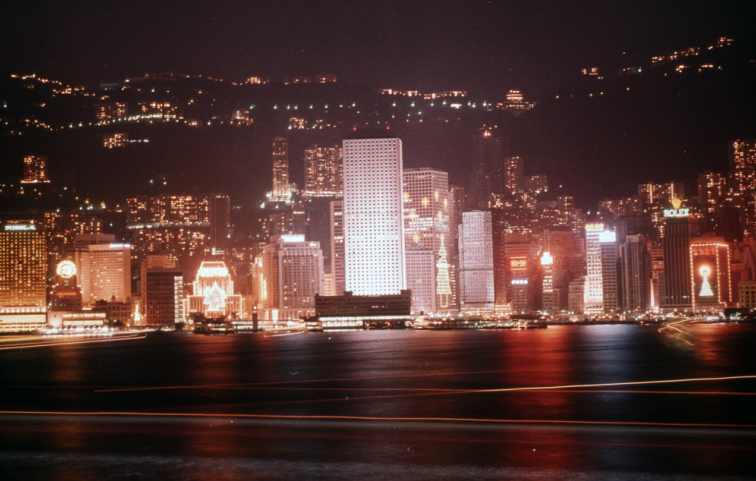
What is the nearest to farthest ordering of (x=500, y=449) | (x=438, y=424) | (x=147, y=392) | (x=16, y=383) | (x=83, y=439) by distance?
A: (x=500, y=449)
(x=83, y=439)
(x=438, y=424)
(x=147, y=392)
(x=16, y=383)

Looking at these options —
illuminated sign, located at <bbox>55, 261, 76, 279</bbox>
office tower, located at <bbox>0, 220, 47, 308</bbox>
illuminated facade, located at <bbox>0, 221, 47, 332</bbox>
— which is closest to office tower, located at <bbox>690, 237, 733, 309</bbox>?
illuminated sign, located at <bbox>55, 261, 76, 279</bbox>

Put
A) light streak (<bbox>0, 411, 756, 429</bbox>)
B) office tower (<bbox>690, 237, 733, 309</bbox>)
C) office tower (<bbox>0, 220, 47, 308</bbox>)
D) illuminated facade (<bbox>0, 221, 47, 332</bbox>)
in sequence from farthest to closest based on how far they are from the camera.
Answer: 1. office tower (<bbox>690, 237, 733, 309</bbox>)
2. office tower (<bbox>0, 220, 47, 308</bbox>)
3. illuminated facade (<bbox>0, 221, 47, 332</bbox>)
4. light streak (<bbox>0, 411, 756, 429</bbox>)

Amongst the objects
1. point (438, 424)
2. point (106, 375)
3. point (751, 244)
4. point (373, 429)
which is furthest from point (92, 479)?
point (751, 244)

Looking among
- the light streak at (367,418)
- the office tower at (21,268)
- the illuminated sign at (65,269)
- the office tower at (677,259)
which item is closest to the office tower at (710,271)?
the office tower at (677,259)

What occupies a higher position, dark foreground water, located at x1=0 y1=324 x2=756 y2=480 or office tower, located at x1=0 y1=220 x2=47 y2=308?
office tower, located at x1=0 y1=220 x2=47 y2=308

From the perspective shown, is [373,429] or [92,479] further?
[373,429]

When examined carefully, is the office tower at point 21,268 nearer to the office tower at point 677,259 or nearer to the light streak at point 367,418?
the office tower at point 677,259

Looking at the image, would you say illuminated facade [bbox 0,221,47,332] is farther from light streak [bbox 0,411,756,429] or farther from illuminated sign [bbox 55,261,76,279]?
light streak [bbox 0,411,756,429]

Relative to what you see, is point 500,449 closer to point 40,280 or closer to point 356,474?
point 356,474
